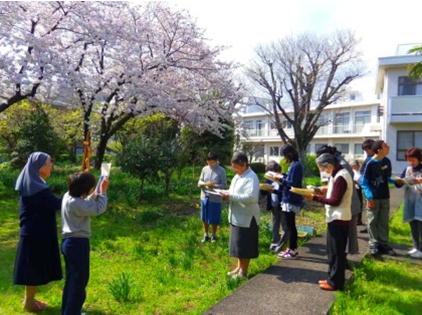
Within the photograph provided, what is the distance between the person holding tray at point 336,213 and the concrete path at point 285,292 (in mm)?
233

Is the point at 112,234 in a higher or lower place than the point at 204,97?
lower

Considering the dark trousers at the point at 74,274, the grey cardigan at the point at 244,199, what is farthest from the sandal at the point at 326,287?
the dark trousers at the point at 74,274

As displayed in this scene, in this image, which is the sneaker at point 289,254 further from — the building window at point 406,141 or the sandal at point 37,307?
the building window at point 406,141

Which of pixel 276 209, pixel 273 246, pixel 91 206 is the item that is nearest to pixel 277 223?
pixel 276 209

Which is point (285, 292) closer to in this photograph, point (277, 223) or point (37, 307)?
point (277, 223)

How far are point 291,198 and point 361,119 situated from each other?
33.4 m

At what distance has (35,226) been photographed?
140 inches

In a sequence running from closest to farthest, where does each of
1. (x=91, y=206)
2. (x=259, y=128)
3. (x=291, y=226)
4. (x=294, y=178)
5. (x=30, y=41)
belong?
1. (x=91, y=206)
2. (x=294, y=178)
3. (x=291, y=226)
4. (x=30, y=41)
5. (x=259, y=128)

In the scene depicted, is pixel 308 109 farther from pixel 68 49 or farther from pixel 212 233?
pixel 212 233

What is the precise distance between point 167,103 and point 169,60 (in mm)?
1522

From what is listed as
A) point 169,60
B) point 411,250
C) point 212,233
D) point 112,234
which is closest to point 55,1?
point 169,60

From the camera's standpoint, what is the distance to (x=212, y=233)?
659 centimetres

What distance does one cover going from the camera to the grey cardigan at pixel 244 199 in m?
4.23

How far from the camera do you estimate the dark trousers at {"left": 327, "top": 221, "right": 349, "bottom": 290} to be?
160 inches
